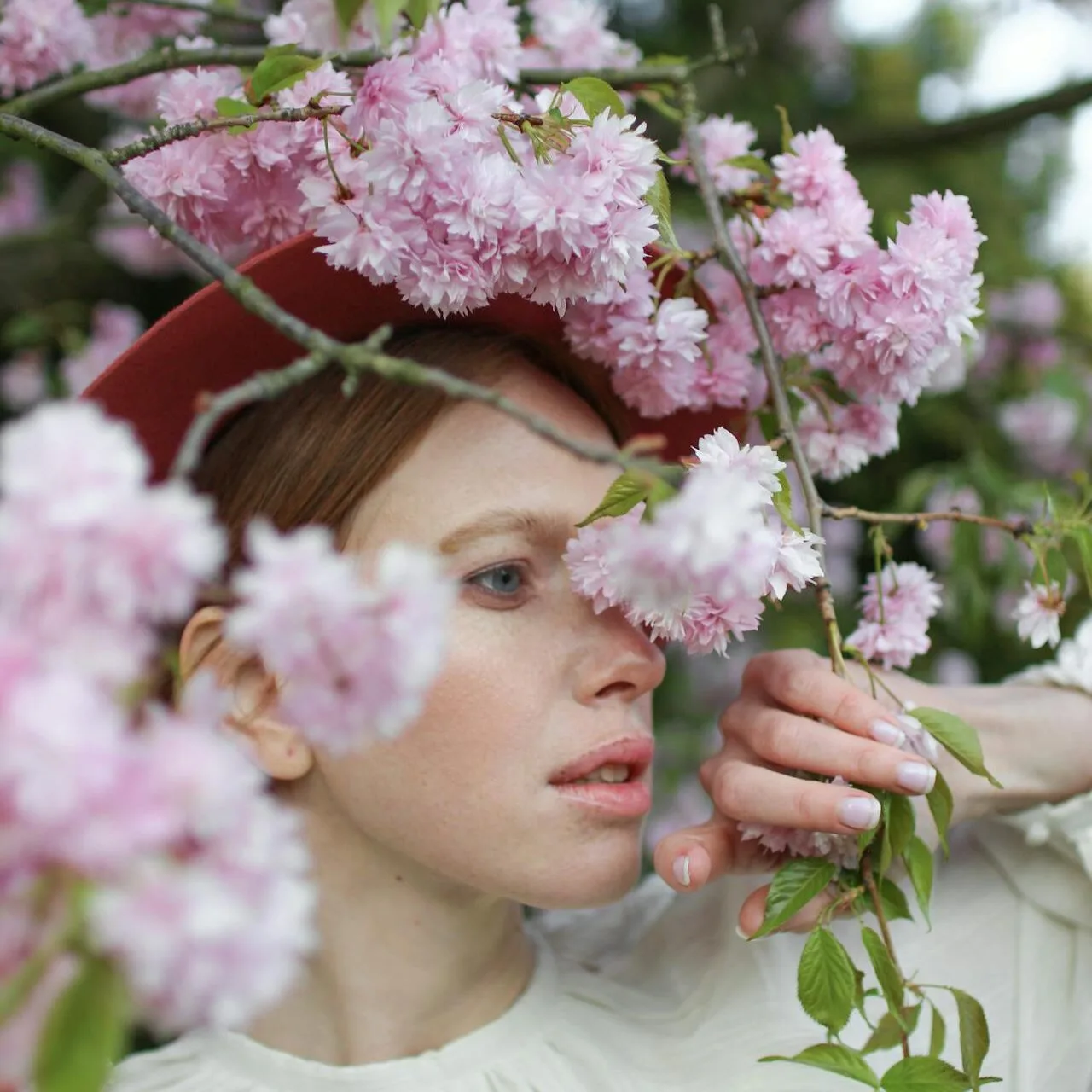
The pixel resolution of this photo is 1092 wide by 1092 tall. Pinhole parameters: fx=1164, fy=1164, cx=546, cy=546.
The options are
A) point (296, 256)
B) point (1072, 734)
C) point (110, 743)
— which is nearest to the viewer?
point (110, 743)

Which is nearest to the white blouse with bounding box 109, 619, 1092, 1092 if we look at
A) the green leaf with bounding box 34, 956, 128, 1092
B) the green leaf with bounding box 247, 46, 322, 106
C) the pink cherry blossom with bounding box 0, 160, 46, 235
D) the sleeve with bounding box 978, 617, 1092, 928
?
the sleeve with bounding box 978, 617, 1092, 928

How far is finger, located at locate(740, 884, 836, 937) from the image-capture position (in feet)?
3.35

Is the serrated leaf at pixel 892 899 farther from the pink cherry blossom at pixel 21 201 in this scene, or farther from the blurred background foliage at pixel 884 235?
the pink cherry blossom at pixel 21 201

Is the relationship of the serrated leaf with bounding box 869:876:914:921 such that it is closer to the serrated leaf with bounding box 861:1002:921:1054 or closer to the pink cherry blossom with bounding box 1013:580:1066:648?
the serrated leaf with bounding box 861:1002:921:1054

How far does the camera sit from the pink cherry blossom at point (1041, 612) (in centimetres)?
113

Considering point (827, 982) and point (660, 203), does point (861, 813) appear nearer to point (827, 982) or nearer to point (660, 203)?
point (827, 982)

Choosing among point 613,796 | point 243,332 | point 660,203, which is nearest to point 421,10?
point 660,203

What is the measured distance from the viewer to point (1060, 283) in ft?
12.5

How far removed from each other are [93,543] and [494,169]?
2.05 feet

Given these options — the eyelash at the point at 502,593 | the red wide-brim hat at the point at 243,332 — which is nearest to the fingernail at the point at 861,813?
the eyelash at the point at 502,593

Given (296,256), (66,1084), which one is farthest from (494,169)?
(66,1084)

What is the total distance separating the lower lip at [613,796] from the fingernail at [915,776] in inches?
11.3

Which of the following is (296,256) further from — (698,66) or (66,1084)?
(66,1084)

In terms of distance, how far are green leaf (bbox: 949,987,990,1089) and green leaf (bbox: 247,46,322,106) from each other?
0.92 m
